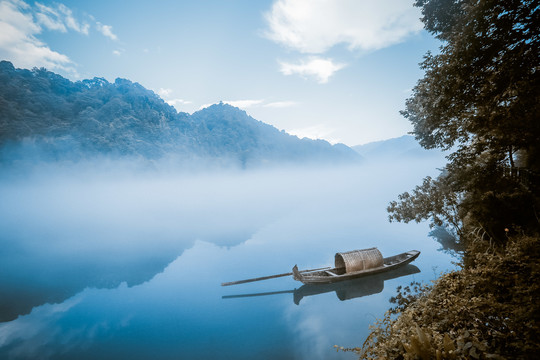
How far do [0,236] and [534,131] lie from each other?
8245 centimetres

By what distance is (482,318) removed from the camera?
5438mm

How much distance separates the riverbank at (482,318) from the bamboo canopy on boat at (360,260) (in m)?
8.30

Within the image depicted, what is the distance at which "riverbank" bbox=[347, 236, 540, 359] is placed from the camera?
169 inches

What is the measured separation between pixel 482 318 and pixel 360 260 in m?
11.8

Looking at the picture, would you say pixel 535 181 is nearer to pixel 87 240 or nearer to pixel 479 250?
pixel 479 250

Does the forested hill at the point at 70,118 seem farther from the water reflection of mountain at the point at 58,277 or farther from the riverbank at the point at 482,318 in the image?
the riverbank at the point at 482,318

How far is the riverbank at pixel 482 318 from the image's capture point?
4281 mm

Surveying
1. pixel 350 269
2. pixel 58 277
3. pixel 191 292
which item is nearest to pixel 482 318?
pixel 350 269

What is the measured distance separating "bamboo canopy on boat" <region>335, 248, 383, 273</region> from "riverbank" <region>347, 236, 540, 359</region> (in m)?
8.30

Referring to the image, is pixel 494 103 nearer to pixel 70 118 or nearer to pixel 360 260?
pixel 360 260

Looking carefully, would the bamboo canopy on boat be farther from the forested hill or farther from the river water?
the forested hill

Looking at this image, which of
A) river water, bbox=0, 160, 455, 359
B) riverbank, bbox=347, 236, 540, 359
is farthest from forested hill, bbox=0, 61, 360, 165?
riverbank, bbox=347, 236, 540, 359

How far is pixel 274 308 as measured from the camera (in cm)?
1714

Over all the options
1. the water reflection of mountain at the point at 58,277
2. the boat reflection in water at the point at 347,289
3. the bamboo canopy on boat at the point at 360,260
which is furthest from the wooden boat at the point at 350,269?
the water reflection of mountain at the point at 58,277
